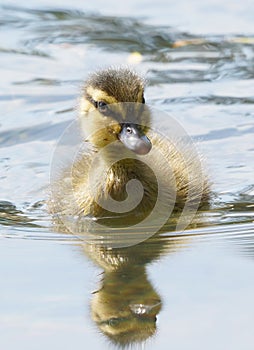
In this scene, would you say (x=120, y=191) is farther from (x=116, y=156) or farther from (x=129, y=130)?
(x=129, y=130)

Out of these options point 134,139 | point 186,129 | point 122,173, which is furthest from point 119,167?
point 186,129

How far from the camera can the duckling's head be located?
4.61 metres

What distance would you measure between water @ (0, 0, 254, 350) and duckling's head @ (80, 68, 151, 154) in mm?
455

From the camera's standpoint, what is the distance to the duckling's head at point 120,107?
4613 mm

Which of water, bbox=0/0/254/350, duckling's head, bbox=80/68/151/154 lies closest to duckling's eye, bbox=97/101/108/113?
duckling's head, bbox=80/68/151/154

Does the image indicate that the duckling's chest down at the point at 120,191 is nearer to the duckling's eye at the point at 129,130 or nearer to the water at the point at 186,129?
the water at the point at 186,129

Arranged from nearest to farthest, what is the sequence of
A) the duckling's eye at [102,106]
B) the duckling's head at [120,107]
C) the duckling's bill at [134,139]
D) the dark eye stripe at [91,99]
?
the duckling's bill at [134,139], the duckling's head at [120,107], the duckling's eye at [102,106], the dark eye stripe at [91,99]

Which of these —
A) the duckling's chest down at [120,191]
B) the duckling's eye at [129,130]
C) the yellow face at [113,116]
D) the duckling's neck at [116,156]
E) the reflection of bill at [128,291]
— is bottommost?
the reflection of bill at [128,291]

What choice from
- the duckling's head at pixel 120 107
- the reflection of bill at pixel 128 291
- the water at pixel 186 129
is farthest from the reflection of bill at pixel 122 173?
the reflection of bill at pixel 128 291

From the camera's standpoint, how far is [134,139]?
455 cm

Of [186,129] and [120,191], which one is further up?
[186,129]

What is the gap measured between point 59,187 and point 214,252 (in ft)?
4.02

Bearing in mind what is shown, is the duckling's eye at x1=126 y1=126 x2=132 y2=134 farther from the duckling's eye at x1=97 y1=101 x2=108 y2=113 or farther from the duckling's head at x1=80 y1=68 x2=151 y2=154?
the duckling's eye at x1=97 y1=101 x2=108 y2=113

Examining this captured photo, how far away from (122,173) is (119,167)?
31 millimetres
